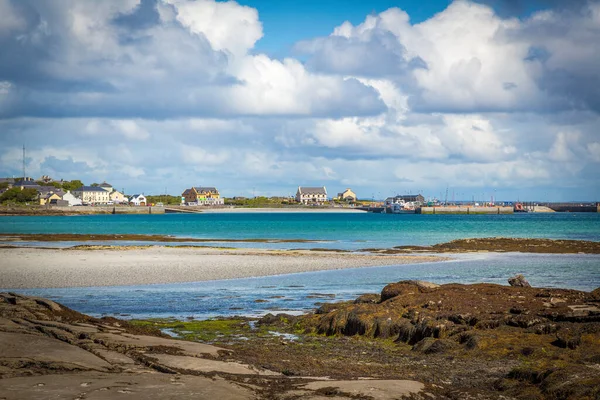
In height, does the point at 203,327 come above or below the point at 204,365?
below

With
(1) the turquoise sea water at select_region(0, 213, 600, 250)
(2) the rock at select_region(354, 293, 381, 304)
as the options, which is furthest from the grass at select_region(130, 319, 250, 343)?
(1) the turquoise sea water at select_region(0, 213, 600, 250)

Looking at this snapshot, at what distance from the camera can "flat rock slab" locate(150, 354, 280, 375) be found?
13984mm

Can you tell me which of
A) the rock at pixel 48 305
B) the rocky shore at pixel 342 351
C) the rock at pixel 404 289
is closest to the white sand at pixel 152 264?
the rock at pixel 48 305

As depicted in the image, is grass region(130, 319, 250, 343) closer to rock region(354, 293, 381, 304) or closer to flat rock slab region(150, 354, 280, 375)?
rock region(354, 293, 381, 304)

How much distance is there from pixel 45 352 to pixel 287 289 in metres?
20.2

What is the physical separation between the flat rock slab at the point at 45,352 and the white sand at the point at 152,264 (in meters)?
21.0

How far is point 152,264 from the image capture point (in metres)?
46.1

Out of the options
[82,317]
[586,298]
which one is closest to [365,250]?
[586,298]

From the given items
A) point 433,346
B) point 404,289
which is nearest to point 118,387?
point 433,346

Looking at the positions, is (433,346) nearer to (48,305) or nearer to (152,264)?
(48,305)

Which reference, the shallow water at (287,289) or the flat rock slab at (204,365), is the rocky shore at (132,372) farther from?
the shallow water at (287,289)

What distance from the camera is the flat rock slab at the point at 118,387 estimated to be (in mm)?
10781

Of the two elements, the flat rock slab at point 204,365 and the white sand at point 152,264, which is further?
the white sand at point 152,264

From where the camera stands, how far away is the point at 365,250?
61656mm
